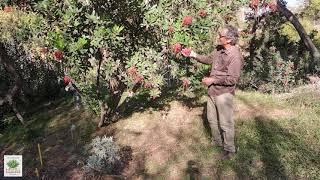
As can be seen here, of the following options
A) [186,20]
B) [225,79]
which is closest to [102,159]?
[225,79]

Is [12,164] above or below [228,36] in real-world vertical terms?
below

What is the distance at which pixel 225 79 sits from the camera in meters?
6.45

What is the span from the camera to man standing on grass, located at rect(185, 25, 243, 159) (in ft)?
21.0

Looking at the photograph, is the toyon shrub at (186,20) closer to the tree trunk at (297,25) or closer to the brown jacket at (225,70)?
the brown jacket at (225,70)

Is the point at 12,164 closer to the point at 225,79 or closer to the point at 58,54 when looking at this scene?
the point at 58,54

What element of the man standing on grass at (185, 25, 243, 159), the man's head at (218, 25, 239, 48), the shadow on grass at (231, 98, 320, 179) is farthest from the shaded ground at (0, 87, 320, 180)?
the man's head at (218, 25, 239, 48)

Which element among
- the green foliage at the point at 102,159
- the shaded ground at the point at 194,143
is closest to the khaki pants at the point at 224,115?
the shaded ground at the point at 194,143

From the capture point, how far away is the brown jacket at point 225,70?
251 inches

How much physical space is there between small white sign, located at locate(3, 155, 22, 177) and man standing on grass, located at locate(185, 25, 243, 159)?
2946 mm

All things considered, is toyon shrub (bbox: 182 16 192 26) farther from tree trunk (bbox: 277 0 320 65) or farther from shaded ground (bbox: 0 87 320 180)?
tree trunk (bbox: 277 0 320 65)

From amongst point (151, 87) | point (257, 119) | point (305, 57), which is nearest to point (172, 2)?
point (151, 87)

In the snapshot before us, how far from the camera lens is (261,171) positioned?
665cm

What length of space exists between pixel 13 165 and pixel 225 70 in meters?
3.41

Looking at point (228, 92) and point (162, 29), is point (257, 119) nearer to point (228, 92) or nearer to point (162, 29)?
point (228, 92)
